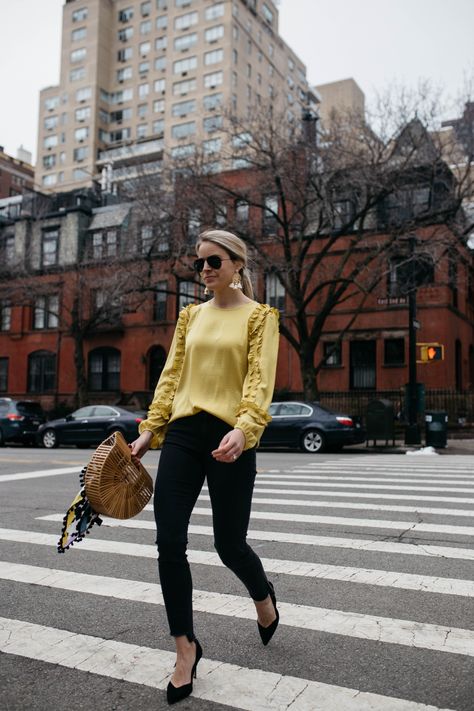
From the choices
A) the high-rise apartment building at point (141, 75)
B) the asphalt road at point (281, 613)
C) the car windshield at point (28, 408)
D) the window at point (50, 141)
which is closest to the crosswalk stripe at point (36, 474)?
the asphalt road at point (281, 613)

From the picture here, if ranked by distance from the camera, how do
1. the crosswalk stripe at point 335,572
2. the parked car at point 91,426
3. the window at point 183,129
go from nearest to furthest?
the crosswalk stripe at point 335,572 < the parked car at point 91,426 < the window at point 183,129

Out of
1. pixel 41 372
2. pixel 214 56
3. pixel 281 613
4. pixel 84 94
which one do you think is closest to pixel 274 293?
pixel 41 372

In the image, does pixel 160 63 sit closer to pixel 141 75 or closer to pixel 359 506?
pixel 141 75

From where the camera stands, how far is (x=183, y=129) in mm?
68812

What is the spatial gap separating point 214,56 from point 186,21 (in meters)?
6.27

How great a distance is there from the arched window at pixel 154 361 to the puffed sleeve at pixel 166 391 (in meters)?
33.0

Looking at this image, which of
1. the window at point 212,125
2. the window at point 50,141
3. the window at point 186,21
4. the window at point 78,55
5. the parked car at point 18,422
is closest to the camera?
the parked car at point 18,422

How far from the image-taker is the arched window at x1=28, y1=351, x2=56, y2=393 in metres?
39.9

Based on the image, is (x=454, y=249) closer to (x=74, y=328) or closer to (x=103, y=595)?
(x=74, y=328)

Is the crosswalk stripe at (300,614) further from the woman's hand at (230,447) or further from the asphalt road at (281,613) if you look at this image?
the woman's hand at (230,447)

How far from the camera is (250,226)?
25.8 m

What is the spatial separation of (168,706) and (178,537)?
26.9 inches

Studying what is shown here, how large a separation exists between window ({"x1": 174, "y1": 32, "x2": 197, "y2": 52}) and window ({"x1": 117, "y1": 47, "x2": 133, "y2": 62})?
27.1ft

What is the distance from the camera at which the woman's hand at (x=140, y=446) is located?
10.8 ft
